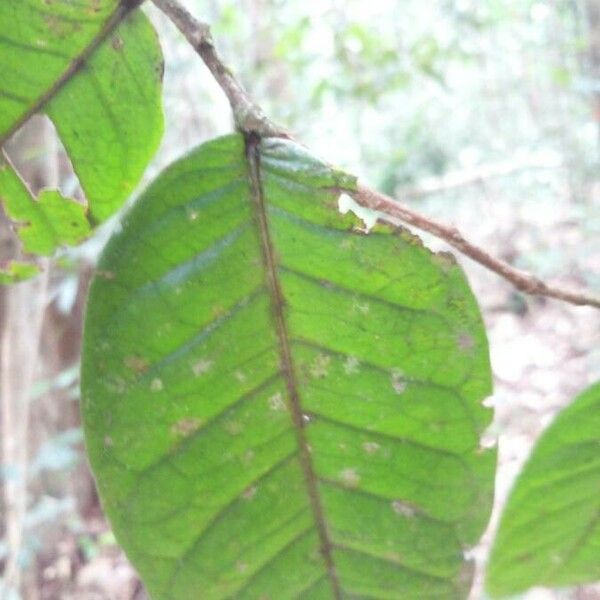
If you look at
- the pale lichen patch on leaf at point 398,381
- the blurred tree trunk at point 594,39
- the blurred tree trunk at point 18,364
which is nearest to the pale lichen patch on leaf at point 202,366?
the pale lichen patch on leaf at point 398,381

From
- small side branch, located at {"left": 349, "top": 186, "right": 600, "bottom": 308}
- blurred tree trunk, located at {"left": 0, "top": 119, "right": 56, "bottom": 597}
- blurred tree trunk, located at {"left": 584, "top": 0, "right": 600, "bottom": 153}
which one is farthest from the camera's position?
blurred tree trunk, located at {"left": 584, "top": 0, "right": 600, "bottom": 153}

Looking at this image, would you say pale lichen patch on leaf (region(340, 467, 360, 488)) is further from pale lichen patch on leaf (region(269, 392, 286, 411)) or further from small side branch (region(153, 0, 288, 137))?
small side branch (region(153, 0, 288, 137))

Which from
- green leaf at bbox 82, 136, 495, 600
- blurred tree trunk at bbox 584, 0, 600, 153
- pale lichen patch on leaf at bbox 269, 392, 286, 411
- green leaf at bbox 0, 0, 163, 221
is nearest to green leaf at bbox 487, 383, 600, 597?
green leaf at bbox 82, 136, 495, 600

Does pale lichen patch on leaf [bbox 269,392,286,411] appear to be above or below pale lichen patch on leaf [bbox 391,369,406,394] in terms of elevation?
below

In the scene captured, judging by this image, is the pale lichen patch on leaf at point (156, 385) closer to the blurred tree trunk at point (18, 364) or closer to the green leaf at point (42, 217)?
the green leaf at point (42, 217)

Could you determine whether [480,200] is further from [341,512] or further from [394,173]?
[341,512]

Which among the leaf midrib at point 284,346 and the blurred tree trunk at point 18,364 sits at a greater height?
the blurred tree trunk at point 18,364

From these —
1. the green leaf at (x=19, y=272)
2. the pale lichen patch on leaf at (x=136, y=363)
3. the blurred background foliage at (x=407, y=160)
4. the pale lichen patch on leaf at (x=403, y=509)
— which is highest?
the blurred background foliage at (x=407, y=160)

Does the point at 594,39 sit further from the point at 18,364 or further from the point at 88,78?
the point at 88,78

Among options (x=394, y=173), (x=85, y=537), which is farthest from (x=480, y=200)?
(x=85, y=537)
